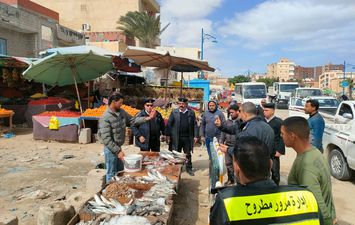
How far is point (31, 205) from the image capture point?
216 inches

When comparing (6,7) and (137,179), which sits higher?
(6,7)

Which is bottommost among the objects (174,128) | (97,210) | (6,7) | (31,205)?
(31,205)

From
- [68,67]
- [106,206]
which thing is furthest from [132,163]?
[68,67]

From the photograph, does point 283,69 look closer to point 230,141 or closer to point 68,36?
point 68,36

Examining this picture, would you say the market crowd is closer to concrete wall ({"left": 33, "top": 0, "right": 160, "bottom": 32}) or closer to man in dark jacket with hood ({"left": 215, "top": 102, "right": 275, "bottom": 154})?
man in dark jacket with hood ({"left": 215, "top": 102, "right": 275, "bottom": 154})

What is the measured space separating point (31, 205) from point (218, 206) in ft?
16.1

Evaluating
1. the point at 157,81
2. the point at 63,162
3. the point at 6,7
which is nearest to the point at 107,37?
the point at 157,81

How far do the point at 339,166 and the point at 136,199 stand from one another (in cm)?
579

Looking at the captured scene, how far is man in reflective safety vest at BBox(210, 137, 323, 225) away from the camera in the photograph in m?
1.59

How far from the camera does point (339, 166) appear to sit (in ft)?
24.7

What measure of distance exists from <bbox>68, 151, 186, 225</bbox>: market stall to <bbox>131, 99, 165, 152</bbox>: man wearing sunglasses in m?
1.33

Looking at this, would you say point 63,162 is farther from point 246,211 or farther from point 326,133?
point 246,211

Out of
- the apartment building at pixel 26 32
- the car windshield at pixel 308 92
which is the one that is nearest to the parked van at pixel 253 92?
the car windshield at pixel 308 92

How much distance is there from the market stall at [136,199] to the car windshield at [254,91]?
67.9 feet
